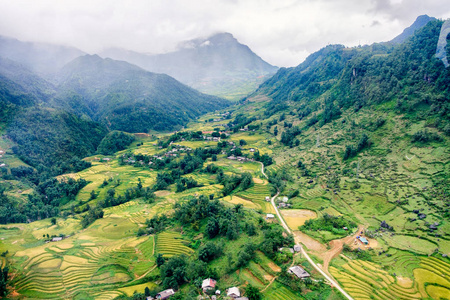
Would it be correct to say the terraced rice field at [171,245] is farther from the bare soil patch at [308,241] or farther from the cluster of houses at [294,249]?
the bare soil patch at [308,241]

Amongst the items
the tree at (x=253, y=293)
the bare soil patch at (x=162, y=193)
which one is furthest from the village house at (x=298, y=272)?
the bare soil patch at (x=162, y=193)

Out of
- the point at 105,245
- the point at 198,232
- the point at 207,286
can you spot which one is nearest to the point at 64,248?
the point at 105,245

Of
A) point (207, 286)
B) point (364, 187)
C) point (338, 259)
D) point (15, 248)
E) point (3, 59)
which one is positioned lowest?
point (15, 248)

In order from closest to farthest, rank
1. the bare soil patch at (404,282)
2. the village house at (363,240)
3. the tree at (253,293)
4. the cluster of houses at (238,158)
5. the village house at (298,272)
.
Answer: the bare soil patch at (404,282) < the tree at (253,293) < the village house at (298,272) < the village house at (363,240) < the cluster of houses at (238,158)

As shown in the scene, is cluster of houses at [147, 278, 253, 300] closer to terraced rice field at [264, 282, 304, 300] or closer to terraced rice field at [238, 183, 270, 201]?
terraced rice field at [264, 282, 304, 300]

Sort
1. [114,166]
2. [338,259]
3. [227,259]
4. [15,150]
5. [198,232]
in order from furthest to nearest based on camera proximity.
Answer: [114,166]
[15,150]
[198,232]
[227,259]
[338,259]

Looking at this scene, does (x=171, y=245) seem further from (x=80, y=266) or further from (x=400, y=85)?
(x=400, y=85)

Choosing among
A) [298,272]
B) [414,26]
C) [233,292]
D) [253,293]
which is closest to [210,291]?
[233,292]

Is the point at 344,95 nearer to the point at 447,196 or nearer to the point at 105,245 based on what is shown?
the point at 447,196
